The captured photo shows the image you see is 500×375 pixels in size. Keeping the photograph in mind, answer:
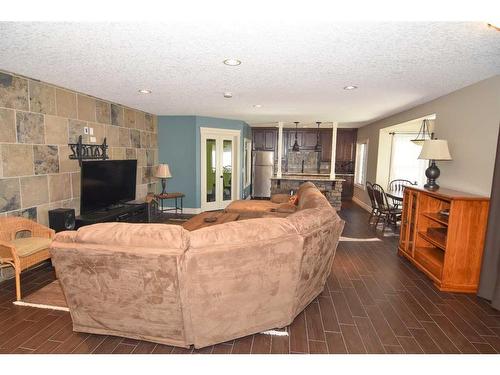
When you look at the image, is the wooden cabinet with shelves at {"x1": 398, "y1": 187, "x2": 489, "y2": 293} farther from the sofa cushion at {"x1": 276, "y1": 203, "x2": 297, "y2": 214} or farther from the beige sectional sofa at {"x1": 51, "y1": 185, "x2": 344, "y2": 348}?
the sofa cushion at {"x1": 276, "y1": 203, "x2": 297, "y2": 214}

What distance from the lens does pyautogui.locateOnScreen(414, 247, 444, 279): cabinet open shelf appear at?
123 inches

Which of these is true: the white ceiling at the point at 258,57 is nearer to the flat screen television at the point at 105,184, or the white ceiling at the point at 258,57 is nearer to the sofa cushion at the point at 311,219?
the flat screen television at the point at 105,184

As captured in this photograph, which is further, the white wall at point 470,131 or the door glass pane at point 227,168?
the door glass pane at point 227,168

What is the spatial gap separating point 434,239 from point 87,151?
502cm

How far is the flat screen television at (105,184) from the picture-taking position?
3.83 metres

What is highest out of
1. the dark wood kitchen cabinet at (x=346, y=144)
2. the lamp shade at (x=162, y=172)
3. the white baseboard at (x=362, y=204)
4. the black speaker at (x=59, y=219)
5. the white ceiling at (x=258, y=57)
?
the white ceiling at (x=258, y=57)

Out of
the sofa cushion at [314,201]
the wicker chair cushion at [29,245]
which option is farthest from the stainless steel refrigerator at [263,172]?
the wicker chair cushion at [29,245]

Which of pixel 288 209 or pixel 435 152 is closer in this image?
pixel 435 152

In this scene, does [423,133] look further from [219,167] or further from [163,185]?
[163,185]

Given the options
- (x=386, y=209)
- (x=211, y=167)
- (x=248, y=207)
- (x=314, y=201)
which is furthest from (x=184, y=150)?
(x=386, y=209)

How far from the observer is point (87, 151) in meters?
4.18

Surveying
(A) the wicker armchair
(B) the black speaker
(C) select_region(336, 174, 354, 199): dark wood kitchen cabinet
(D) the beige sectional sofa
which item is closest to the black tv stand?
(B) the black speaker

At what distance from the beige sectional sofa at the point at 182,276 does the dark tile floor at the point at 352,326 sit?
0.11m

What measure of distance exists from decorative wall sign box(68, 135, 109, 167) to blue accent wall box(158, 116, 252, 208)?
6.92ft
